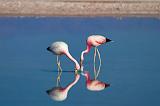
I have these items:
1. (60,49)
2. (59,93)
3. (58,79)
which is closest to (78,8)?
(60,49)

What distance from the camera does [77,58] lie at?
11383 mm

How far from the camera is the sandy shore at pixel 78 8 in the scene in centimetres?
1555

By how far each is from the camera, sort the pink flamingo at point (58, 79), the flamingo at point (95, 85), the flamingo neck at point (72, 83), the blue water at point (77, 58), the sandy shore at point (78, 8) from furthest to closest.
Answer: the sandy shore at point (78, 8)
the flamingo at point (95, 85)
the flamingo neck at point (72, 83)
the pink flamingo at point (58, 79)
the blue water at point (77, 58)

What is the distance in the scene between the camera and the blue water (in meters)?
9.59

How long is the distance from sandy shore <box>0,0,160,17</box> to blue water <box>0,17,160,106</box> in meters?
0.55

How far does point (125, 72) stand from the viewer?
1077 cm

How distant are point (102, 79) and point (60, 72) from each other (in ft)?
2.16

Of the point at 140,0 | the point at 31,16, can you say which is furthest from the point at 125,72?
the point at 140,0

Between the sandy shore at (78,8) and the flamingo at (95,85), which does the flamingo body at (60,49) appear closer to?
the flamingo at (95,85)

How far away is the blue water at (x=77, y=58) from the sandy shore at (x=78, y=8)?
1.79 feet

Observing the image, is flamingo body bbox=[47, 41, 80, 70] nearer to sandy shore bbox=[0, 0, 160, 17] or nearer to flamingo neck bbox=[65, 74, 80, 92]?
flamingo neck bbox=[65, 74, 80, 92]

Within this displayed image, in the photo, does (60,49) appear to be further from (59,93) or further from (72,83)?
(59,93)

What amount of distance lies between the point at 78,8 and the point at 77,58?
4475 mm

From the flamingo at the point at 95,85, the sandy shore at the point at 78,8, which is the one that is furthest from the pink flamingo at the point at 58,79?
the sandy shore at the point at 78,8
